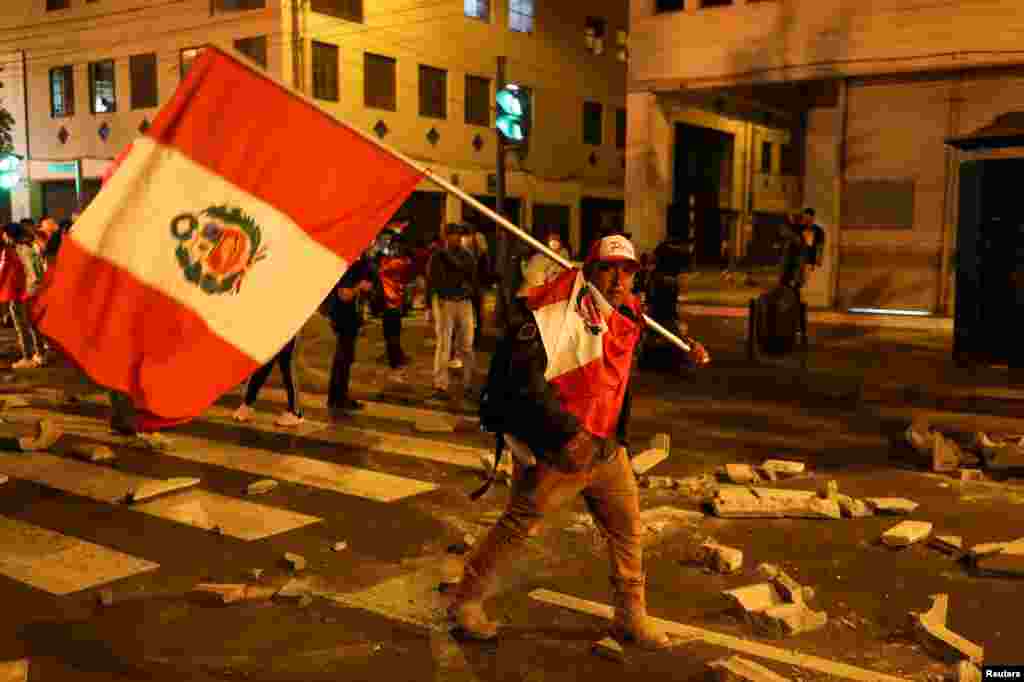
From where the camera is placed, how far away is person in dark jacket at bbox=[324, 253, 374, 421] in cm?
1038

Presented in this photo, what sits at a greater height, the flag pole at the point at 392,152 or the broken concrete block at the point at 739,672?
the flag pole at the point at 392,152

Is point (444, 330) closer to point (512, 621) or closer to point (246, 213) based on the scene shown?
point (512, 621)

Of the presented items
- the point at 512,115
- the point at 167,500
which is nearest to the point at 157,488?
the point at 167,500

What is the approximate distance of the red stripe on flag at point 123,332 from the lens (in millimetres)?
3852

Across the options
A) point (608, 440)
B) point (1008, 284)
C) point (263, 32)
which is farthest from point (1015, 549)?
point (263, 32)

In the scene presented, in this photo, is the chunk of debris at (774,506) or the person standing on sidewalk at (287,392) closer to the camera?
the chunk of debris at (774,506)

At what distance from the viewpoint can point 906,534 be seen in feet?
20.3

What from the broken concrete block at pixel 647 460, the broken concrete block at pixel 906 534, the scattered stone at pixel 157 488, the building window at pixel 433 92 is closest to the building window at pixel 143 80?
the building window at pixel 433 92

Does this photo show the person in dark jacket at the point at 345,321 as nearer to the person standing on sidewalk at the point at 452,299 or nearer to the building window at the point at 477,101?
the person standing on sidewalk at the point at 452,299

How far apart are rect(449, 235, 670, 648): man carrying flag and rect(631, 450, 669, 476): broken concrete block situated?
338cm

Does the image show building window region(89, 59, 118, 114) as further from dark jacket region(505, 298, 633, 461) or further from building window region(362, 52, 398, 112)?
dark jacket region(505, 298, 633, 461)

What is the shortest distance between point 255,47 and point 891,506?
2844 centimetres

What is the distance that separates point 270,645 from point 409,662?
697 millimetres

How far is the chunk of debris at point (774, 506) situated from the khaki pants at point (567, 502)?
2394 mm
